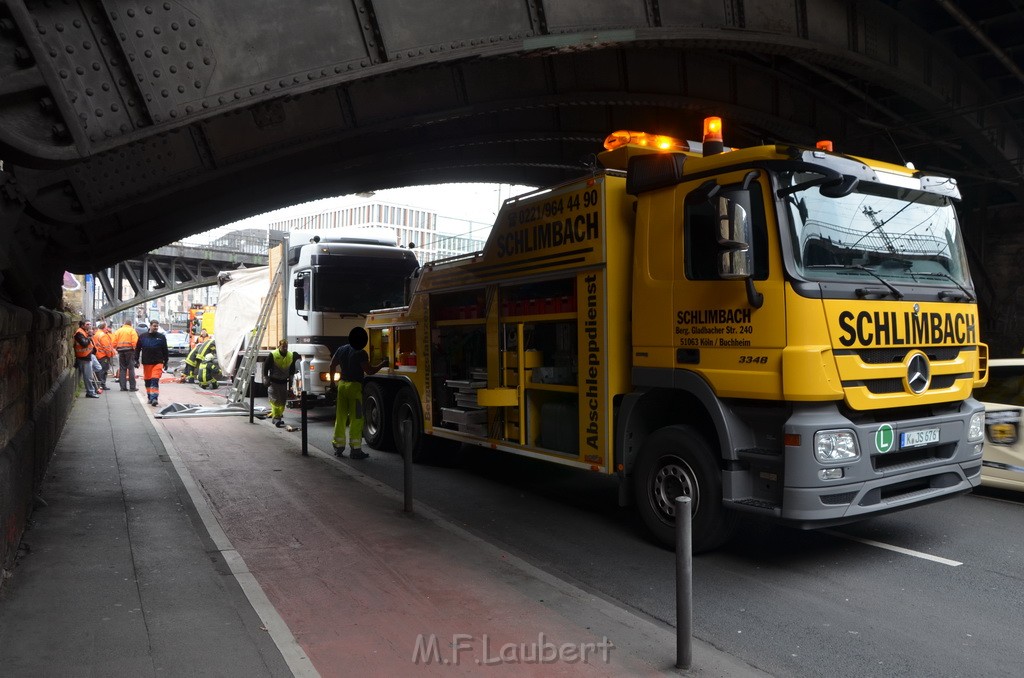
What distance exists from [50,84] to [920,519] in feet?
25.9

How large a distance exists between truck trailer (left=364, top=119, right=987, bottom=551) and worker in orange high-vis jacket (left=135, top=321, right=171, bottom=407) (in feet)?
41.8

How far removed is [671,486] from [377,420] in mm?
6495

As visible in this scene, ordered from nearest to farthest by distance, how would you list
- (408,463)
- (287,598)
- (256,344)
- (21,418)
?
(287,598)
(21,418)
(408,463)
(256,344)

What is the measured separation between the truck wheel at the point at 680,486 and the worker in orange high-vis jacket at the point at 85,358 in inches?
648

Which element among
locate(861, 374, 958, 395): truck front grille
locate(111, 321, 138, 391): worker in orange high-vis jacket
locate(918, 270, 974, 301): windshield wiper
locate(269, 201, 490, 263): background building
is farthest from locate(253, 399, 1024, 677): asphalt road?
locate(269, 201, 490, 263): background building

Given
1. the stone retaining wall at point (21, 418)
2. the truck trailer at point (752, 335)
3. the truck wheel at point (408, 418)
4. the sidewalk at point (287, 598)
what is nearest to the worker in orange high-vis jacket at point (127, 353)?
the stone retaining wall at point (21, 418)

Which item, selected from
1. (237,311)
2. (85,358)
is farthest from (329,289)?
(85,358)

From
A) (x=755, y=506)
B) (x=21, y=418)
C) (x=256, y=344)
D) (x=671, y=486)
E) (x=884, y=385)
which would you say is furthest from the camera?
(x=256, y=344)

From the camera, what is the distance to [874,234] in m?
5.68

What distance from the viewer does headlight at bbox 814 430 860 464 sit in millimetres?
5066

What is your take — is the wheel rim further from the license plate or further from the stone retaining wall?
the stone retaining wall

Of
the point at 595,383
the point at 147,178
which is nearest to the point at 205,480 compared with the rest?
the point at 147,178

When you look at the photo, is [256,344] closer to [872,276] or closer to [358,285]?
[358,285]

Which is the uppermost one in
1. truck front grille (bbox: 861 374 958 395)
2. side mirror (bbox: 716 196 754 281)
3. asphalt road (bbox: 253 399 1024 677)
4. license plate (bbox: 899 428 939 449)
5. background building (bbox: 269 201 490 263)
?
background building (bbox: 269 201 490 263)
